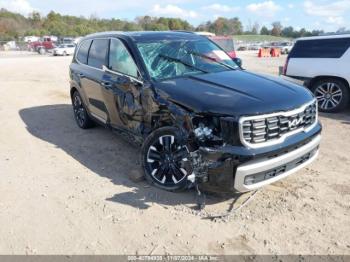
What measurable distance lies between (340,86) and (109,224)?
6.55m

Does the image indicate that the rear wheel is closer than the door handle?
No

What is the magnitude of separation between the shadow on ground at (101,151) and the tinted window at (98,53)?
1350 millimetres

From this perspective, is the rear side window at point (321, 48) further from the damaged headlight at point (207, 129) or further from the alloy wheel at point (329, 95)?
the damaged headlight at point (207, 129)

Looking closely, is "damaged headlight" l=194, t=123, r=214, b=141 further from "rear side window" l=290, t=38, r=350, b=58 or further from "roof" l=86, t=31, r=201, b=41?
"rear side window" l=290, t=38, r=350, b=58

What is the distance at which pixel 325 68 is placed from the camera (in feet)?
26.3

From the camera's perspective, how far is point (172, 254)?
3123 millimetres

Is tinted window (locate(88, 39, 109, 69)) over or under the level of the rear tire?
over

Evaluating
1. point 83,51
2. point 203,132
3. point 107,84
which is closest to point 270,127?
point 203,132

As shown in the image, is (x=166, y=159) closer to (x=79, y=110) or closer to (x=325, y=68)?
(x=79, y=110)

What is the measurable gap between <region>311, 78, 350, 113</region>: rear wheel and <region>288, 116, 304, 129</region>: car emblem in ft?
15.5

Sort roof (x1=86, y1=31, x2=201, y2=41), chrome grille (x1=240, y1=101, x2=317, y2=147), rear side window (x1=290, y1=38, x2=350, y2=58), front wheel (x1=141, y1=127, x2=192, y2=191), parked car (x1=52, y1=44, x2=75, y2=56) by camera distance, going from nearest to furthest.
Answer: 1. chrome grille (x1=240, y1=101, x2=317, y2=147)
2. front wheel (x1=141, y1=127, x2=192, y2=191)
3. roof (x1=86, y1=31, x2=201, y2=41)
4. rear side window (x1=290, y1=38, x2=350, y2=58)
5. parked car (x1=52, y1=44, x2=75, y2=56)

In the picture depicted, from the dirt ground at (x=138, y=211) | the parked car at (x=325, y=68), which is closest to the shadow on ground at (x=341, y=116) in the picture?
the parked car at (x=325, y=68)

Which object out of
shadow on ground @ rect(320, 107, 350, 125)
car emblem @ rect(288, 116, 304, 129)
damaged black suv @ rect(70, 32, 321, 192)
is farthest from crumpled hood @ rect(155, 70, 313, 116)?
shadow on ground @ rect(320, 107, 350, 125)

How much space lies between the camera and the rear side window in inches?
312
